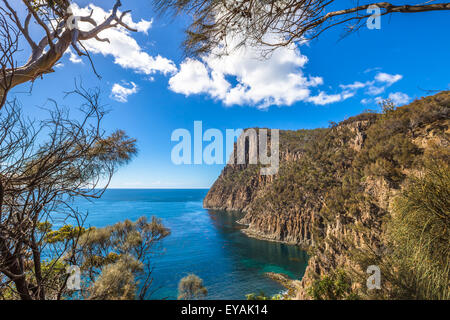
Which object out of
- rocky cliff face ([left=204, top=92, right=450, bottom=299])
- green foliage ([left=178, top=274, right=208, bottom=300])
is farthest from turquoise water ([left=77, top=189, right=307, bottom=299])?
rocky cliff face ([left=204, top=92, right=450, bottom=299])

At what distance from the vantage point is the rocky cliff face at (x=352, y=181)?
31.1 ft

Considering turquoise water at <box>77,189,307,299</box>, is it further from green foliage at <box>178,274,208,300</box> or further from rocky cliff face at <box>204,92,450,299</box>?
rocky cliff face at <box>204,92,450,299</box>

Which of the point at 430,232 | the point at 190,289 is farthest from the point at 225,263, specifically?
the point at 430,232

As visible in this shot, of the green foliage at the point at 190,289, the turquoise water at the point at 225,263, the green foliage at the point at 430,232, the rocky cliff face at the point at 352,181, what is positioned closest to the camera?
the green foliage at the point at 430,232

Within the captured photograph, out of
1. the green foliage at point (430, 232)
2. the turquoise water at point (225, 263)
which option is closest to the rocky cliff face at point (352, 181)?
the green foliage at point (430, 232)

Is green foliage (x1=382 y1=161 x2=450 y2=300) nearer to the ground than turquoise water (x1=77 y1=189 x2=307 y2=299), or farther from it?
farther from it

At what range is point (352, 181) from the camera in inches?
559

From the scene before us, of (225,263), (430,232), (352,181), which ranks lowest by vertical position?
(225,263)

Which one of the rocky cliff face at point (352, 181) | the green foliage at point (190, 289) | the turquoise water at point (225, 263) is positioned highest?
the rocky cliff face at point (352, 181)

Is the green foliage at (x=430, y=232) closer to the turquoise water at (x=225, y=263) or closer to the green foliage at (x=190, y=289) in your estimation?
the green foliage at (x=190, y=289)

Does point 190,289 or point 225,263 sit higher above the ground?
point 190,289

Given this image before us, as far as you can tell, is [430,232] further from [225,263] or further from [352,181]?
[225,263]

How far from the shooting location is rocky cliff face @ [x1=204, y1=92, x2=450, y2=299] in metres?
9.48

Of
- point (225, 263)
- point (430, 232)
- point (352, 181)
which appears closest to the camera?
point (430, 232)
